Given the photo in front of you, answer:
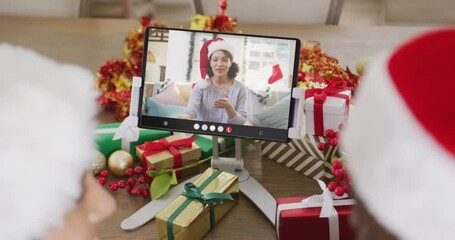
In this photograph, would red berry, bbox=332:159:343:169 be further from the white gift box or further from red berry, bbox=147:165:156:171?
red berry, bbox=147:165:156:171

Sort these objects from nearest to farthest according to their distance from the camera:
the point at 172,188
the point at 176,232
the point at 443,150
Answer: the point at 443,150, the point at 176,232, the point at 172,188

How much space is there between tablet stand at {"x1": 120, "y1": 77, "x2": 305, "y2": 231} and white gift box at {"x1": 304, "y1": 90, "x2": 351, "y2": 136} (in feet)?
0.21

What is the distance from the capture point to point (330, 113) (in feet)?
3.27

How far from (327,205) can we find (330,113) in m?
0.21

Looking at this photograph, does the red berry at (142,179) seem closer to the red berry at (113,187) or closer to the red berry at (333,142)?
the red berry at (113,187)

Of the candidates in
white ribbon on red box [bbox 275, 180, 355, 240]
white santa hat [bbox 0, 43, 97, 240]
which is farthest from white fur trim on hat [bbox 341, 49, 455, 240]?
white ribbon on red box [bbox 275, 180, 355, 240]

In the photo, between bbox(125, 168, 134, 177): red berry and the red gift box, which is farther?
bbox(125, 168, 134, 177): red berry

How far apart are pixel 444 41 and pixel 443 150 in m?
0.10

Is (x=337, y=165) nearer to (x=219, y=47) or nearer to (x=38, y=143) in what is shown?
(x=219, y=47)

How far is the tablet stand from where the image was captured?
0.94 metres

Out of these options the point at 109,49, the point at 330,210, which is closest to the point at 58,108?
the point at 330,210

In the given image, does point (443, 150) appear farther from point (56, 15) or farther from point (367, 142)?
point (56, 15)

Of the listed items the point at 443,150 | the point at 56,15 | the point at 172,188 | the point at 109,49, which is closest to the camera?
the point at 443,150

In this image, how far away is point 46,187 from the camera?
1.64 feet
